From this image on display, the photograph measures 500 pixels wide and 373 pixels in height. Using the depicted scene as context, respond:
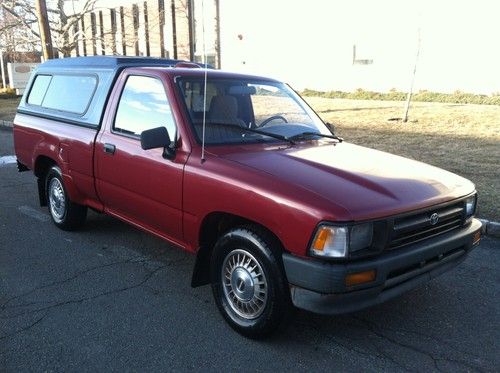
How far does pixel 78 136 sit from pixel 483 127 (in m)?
9.80

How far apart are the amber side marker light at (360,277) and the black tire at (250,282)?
427 mm

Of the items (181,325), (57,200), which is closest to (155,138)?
(181,325)

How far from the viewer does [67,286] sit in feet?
13.9

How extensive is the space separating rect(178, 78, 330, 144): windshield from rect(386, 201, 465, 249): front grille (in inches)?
53.6

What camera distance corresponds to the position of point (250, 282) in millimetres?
3359

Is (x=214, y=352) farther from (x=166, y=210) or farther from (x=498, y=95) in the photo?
(x=498, y=95)

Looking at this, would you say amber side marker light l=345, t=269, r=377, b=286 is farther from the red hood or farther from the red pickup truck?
the red hood

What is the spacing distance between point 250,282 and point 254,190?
0.63m

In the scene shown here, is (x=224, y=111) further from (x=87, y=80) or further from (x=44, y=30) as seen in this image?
(x=44, y=30)

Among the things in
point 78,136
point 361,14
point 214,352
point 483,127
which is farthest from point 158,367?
point 361,14

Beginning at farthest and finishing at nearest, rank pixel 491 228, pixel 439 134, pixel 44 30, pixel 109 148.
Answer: pixel 44 30 < pixel 439 134 < pixel 491 228 < pixel 109 148

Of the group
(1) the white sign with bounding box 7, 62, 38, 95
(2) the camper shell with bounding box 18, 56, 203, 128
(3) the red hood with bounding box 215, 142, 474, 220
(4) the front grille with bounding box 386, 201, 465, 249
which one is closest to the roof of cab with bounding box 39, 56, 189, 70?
(2) the camper shell with bounding box 18, 56, 203, 128

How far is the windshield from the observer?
3984 millimetres

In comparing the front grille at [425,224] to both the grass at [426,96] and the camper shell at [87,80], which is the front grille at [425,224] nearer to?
the camper shell at [87,80]
